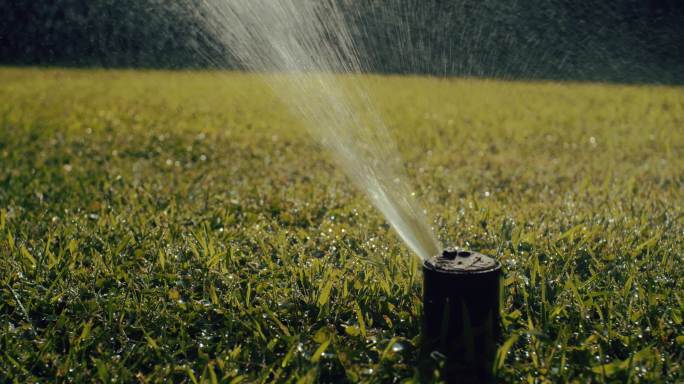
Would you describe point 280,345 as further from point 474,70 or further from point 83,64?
point 83,64

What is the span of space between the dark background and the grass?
557 centimetres

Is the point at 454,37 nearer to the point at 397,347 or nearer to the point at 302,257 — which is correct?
the point at 302,257

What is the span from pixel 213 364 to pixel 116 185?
7.58 feet

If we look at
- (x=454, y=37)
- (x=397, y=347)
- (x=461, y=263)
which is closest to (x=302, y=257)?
(x=397, y=347)

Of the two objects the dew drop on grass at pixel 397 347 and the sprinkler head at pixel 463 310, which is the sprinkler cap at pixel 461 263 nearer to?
the sprinkler head at pixel 463 310

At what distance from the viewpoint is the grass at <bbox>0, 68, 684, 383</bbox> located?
2.12m

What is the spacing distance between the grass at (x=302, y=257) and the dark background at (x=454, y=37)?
5.57 metres

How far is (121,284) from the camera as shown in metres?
2.58

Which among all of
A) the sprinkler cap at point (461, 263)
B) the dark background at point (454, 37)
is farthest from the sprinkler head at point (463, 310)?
the dark background at point (454, 37)

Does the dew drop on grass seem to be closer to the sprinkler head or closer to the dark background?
the sprinkler head

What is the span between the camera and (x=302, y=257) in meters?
2.80

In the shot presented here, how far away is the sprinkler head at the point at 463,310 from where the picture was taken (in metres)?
1.98

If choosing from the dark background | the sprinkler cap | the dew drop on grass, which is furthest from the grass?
the dark background

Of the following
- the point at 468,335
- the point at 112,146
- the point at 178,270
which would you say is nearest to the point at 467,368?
the point at 468,335
